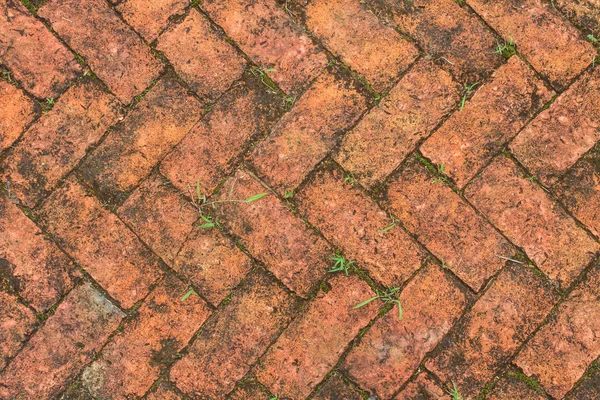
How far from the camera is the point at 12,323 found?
2.58 m

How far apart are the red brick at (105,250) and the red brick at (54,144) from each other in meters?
0.14

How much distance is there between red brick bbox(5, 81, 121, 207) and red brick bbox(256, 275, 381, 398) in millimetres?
1416

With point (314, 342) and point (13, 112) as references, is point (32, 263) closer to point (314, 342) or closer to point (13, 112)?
point (13, 112)

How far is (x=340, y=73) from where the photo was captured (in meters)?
2.62

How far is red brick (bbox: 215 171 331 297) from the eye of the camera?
8.48 ft

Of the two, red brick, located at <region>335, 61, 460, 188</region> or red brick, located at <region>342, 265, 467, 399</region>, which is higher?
red brick, located at <region>335, 61, 460, 188</region>

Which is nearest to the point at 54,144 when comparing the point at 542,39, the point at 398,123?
the point at 398,123

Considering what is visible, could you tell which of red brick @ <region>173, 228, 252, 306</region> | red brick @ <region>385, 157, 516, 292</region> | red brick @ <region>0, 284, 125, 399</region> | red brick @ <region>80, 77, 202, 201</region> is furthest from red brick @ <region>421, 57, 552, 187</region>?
red brick @ <region>0, 284, 125, 399</region>

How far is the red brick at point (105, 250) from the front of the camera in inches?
102

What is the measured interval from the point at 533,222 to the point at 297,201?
4.00 ft

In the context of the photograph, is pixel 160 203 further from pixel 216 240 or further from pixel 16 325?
pixel 16 325

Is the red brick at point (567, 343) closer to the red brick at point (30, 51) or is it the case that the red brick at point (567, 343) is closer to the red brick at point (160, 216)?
the red brick at point (160, 216)

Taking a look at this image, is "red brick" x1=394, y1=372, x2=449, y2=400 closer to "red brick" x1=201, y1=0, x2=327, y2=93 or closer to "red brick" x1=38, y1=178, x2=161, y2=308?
"red brick" x1=38, y1=178, x2=161, y2=308

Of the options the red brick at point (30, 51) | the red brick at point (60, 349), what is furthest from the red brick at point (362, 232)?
the red brick at point (30, 51)
